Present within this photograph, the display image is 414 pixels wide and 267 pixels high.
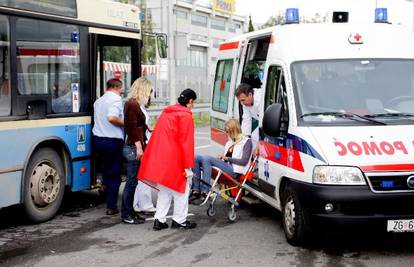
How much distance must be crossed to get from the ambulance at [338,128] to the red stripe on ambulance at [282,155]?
11 millimetres

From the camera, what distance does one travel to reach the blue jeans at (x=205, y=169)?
8781mm

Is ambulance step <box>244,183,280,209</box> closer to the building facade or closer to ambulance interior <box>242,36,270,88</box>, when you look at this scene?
ambulance interior <box>242,36,270,88</box>

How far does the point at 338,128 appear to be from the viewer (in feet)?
22.7

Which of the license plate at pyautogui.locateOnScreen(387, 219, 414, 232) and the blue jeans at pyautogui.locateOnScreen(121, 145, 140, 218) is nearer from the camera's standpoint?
the license plate at pyautogui.locateOnScreen(387, 219, 414, 232)

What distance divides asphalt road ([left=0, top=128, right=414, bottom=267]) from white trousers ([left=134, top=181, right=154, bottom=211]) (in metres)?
0.54

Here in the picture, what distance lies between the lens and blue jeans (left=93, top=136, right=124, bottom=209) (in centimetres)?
895

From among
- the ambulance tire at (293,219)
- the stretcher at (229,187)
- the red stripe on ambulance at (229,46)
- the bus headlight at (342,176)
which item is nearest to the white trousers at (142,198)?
the stretcher at (229,187)

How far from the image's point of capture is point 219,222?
28.3 ft

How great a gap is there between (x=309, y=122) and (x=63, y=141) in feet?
11.1

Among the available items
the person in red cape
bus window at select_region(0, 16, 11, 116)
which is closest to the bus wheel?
bus window at select_region(0, 16, 11, 116)

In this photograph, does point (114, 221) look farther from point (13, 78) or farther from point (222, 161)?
point (13, 78)

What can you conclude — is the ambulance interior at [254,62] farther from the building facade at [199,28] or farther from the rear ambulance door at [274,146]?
the building facade at [199,28]

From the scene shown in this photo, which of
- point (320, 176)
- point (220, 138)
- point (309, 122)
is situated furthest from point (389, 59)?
point (220, 138)

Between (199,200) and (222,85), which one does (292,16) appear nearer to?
(199,200)
